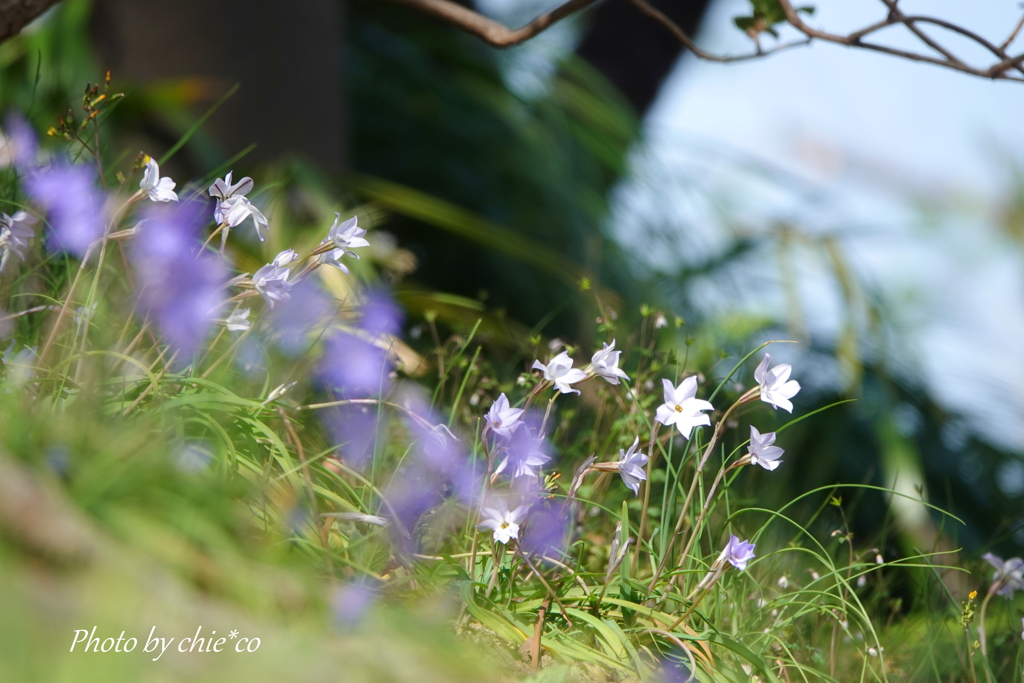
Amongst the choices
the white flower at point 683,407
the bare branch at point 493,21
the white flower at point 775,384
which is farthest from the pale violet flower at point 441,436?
the bare branch at point 493,21

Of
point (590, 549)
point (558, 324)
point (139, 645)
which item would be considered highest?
point (139, 645)

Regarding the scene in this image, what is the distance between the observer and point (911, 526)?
1517mm

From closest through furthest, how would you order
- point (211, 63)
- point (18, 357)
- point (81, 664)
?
1. point (81, 664)
2. point (18, 357)
3. point (211, 63)

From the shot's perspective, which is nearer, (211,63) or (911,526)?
(911,526)

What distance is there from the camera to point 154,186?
0.89 meters

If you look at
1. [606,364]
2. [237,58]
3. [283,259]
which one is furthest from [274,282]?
[237,58]

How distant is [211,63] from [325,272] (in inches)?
40.7

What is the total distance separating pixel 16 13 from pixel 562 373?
85cm

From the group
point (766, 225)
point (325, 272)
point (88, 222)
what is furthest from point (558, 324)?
point (88, 222)

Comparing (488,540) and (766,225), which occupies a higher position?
(488,540)

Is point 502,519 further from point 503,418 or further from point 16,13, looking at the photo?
point 16,13

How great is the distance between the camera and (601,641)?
768 mm

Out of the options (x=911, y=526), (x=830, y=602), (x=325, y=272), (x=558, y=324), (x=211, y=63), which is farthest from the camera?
(x=558, y=324)

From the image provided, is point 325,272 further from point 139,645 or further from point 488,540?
point 139,645
